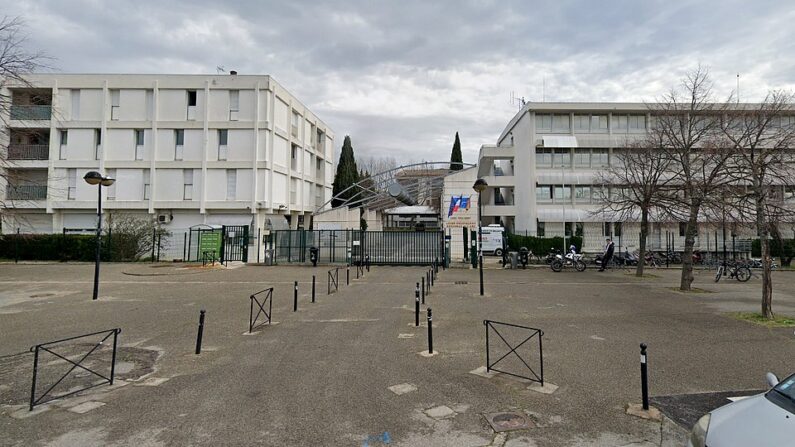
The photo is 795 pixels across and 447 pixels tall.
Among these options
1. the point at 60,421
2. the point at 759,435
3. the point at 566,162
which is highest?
the point at 566,162

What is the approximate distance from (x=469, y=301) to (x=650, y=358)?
20.1 feet

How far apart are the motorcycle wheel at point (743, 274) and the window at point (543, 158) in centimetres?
2083

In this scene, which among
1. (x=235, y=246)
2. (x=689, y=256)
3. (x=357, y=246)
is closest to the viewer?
(x=689, y=256)

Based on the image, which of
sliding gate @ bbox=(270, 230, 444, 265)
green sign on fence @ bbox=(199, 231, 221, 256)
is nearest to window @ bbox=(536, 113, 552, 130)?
sliding gate @ bbox=(270, 230, 444, 265)

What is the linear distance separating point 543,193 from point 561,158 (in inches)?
145

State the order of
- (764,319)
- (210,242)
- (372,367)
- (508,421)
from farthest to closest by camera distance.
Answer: (210,242), (764,319), (372,367), (508,421)

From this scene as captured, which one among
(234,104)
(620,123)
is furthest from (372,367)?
(620,123)

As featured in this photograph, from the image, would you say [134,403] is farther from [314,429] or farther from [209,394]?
[314,429]

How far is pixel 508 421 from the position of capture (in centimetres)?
446

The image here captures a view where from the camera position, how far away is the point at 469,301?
12523 mm

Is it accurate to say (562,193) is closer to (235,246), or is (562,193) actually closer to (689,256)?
(689,256)

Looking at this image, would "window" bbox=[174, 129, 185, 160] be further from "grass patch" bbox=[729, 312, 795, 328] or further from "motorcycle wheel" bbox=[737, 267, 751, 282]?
"motorcycle wheel" bbox=[737, 267, 751, 282]

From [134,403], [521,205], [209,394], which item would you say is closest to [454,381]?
[209,394]

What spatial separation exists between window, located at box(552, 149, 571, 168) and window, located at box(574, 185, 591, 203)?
239cm
